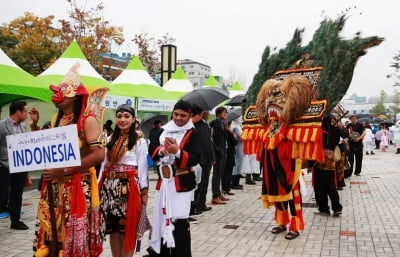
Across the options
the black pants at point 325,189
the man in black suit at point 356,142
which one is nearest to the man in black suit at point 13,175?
the black pants at point 325,189

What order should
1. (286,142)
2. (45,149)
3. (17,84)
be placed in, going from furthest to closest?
(17,84)
(286,142)
(45,149)

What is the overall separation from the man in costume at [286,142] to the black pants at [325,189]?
4.34ft

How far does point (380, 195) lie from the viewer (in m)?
9.36

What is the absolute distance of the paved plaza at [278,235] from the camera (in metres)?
5.03

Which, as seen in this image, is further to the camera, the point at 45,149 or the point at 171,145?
the point at 171,145

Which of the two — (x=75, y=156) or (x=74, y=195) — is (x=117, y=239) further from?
(x=75, y=156)

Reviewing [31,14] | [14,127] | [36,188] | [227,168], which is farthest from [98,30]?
[14,127]

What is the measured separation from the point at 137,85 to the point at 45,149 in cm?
990

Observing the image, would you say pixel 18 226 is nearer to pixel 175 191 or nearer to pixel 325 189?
pixel 175 191

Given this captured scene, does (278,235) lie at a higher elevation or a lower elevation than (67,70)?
lower

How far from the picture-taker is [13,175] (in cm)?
603

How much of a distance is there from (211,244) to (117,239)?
1645 millimetres

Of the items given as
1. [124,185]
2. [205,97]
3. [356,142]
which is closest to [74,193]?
[124,185]

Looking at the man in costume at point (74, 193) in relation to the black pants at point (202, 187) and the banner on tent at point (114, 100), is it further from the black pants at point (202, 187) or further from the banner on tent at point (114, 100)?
the banner on tent at point (114, 100)
